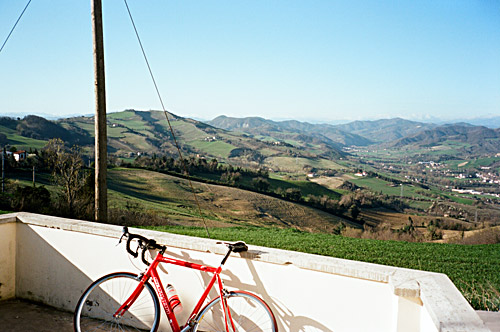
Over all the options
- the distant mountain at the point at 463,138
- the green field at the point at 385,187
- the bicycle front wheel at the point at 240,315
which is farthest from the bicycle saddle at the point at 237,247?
the distant mountain at the point at 463,138

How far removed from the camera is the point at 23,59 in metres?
33.5

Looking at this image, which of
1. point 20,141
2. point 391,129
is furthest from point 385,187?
point 391,129

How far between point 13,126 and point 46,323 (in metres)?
42.0

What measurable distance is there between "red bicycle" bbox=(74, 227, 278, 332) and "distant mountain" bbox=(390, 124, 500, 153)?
77.5 metres

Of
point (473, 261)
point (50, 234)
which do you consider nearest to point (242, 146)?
point (473, 261)

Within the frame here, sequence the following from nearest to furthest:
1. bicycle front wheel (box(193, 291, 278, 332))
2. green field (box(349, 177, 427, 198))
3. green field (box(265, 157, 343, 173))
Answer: bicycle front wheel (box(193, 291, 278, 332)) < green field (box(349, 177, 427, 198)) < green field (box(265, 157, 343, 173))

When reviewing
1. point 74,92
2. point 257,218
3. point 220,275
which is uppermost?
point 74,92

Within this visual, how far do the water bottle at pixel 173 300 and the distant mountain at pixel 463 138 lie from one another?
77.7m

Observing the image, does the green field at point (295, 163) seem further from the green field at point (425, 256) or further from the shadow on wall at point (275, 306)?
the shadow on wall at point (275, 306)

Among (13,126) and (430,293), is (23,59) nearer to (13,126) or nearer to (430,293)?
(13,126)

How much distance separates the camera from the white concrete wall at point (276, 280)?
211 centimetres

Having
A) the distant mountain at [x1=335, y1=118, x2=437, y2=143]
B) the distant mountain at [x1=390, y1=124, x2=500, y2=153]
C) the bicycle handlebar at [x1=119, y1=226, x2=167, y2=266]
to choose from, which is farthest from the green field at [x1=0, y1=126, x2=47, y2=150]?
the distant mountain at [x1=335, y1=118, x2=437, y2=143]

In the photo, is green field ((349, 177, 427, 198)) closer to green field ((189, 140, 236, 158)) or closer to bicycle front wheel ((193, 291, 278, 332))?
green field ((189, 140, 236, 158))

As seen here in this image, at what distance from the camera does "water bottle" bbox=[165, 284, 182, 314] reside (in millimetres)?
2545
